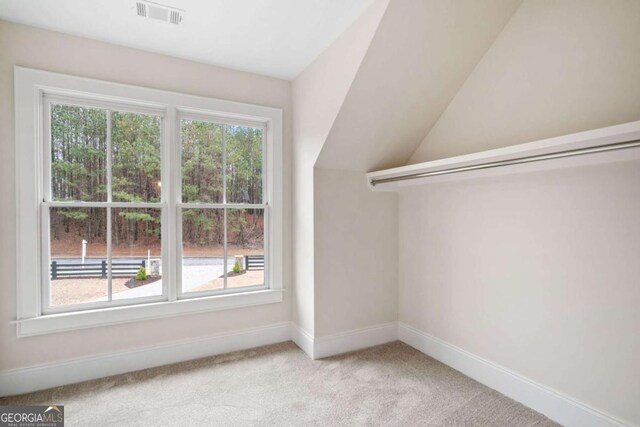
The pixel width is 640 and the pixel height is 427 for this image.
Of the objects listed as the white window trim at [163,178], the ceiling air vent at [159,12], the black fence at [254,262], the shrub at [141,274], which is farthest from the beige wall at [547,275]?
the shrub at [141,274]

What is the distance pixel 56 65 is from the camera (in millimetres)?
2141

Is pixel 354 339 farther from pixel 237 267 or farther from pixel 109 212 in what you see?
pixel 109 212

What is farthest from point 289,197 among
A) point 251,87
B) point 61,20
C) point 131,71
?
point 61,20

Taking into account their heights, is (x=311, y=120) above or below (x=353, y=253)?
above

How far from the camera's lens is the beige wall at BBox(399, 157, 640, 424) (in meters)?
1.54

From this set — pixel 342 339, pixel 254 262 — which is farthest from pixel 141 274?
pixel 342 339

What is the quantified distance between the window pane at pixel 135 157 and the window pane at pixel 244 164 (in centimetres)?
57

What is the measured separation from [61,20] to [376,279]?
294 cm

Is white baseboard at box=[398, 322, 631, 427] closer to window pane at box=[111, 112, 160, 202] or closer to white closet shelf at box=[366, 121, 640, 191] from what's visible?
white closet shelf at box=[366, 121, 640, 191]

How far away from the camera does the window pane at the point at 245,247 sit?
2797 mm

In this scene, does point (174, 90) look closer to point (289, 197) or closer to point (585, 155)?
point (289, 197)

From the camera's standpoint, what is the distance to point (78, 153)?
2297mm

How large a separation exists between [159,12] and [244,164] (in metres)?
1.24

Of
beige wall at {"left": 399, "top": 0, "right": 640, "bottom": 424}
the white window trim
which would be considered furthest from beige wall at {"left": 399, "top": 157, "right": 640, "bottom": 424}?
the white window trim
